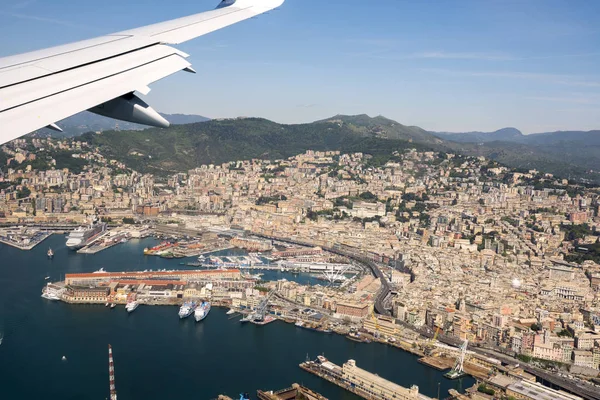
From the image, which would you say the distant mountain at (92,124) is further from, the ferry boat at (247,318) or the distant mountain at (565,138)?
the distant mountain at (565,138)

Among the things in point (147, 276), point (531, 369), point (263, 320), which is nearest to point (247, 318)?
point (263, 320)

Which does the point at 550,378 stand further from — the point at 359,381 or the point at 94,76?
the point at 94,76

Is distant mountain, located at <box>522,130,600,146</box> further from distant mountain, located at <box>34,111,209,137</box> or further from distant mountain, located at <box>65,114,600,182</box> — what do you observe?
distant mountain, located at <box>34,111,209,137</box>

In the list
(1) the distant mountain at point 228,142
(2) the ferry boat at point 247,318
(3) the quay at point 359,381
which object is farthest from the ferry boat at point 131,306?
(1) the distant mountain at point 228,142

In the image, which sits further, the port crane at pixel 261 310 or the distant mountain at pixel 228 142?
the distant mountain at pixel 228 142

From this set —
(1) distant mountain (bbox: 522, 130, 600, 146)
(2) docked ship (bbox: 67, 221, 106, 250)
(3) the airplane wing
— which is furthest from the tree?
(1) distant mountain (bbox: 522, 130, 600, 146)

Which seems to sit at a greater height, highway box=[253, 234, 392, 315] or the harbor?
highway box=[253, 234, 392, 315]
